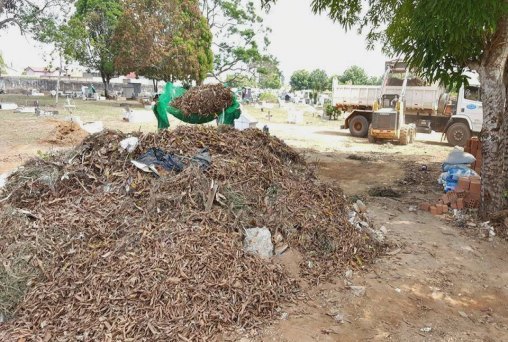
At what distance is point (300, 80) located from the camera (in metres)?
59.9

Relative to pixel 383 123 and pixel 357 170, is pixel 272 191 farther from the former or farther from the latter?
pixel 383 123

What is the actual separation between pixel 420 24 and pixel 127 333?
12.0 feet


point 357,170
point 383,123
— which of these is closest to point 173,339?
point 357,170

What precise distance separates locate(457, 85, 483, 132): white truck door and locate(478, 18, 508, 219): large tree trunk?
27.1 feet

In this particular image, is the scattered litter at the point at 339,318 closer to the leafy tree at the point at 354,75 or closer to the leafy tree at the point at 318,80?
the leafy tree at the point at 354,75

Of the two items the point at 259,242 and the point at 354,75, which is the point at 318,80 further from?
the point at 259,242

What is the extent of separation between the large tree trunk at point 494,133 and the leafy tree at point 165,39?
22.1m

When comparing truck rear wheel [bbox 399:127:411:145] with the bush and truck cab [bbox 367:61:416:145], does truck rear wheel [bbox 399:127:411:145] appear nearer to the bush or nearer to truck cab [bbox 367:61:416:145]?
truck cab [bbox 367:61:416:145]

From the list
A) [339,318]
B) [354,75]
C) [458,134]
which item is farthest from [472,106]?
[354,75]

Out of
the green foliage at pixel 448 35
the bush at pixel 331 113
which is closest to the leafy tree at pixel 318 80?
the bush at pixel 331 113

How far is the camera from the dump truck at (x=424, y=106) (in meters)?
12.8

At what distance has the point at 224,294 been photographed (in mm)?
3035

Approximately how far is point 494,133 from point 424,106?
1004 centimetres

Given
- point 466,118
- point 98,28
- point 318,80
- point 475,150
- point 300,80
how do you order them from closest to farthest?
1. point 475,150
2. point 466,118
3. point 98,28
4. point 318,80
5. point 300,80
